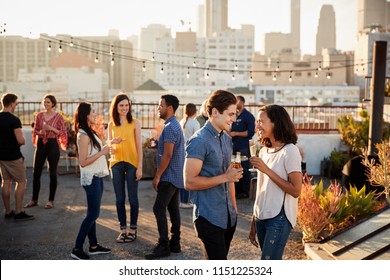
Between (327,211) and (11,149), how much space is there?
336 centimetres

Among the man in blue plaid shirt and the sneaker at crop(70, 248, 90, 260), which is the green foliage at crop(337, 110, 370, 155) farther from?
the sneaker at crop(70, 248, 90, 260)

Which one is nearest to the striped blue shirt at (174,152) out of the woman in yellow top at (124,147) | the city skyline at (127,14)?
the woman in yellow top at (124,147)

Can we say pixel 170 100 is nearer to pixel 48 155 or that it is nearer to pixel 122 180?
pixel 122 180

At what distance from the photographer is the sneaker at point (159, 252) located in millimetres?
4996

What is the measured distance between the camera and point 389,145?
6379mm

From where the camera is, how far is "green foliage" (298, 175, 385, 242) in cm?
525

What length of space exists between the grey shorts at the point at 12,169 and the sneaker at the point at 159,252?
2088 millimetres

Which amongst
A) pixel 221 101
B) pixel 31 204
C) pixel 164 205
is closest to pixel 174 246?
pixel 164 205

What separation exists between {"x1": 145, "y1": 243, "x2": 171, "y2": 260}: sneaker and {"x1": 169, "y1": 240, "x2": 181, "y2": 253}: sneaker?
4.7 inches

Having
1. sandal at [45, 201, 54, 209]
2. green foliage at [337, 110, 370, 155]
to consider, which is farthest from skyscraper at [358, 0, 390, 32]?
sandal at [45, 201, 54, 209]

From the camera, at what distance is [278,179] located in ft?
10.6

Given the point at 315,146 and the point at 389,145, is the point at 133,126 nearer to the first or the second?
the point at 389,145

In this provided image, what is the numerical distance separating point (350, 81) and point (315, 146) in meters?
82.8
